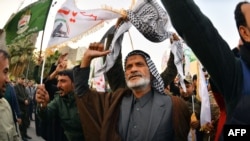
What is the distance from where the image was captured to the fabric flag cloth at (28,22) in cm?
402

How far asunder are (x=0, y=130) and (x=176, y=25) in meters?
1.99

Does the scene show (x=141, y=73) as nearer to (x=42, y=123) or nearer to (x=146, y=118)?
(x=146, y=118)

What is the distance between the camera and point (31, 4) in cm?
427

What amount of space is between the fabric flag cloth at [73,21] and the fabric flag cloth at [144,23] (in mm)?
227

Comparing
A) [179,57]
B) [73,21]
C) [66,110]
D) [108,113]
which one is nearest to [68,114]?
[66,110]

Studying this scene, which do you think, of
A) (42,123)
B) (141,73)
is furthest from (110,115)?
(42,123)

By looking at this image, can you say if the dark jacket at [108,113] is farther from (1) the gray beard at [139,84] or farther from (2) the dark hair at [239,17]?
(2) the dark hair at [239,17]

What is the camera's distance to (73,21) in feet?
12.4

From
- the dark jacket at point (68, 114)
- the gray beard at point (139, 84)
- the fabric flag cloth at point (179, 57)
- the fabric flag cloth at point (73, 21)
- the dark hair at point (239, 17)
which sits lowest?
the dark jacket at point (68, 114)

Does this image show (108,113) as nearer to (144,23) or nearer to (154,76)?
(154,76)

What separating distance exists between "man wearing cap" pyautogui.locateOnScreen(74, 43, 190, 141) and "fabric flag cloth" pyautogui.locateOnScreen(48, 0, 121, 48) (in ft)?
2.00

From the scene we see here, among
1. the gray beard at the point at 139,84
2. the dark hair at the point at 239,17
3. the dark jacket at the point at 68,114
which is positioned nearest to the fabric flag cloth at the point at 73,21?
the dark jacket at the point at 68,114

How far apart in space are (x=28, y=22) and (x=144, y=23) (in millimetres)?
1491

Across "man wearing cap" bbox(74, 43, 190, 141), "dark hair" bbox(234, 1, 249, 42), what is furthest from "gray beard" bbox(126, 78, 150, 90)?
"dark hair" bbox(234, 1, 249, 42)
